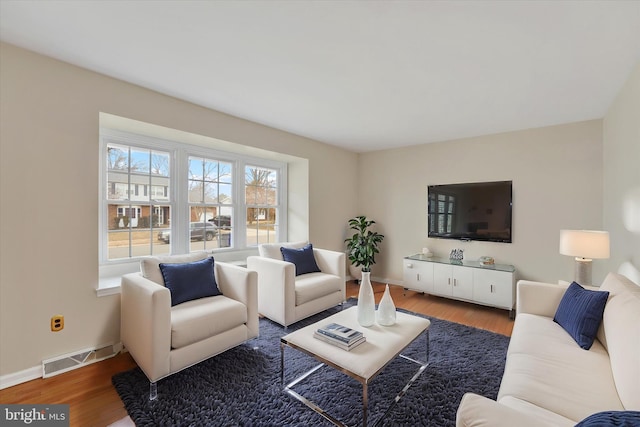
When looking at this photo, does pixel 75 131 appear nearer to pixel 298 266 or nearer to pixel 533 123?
pixel 298 266

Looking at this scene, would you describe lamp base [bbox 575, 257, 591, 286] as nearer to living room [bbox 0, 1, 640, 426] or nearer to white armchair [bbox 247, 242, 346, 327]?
living room [bbox 0, 1, 640, 426]

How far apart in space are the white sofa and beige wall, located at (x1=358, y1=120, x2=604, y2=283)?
1771 millimetres

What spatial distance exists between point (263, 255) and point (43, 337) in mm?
1915

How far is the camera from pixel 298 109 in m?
3.01

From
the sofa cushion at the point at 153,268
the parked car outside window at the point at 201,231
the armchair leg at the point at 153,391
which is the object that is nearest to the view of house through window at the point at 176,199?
the parked car outside window at the point at 201,231

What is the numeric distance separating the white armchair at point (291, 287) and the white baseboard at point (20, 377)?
5.77 ft

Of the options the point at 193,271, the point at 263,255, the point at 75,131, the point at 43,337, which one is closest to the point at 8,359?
the point at 43,337

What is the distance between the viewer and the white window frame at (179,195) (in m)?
2.66

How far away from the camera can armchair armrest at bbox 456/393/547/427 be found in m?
0.91

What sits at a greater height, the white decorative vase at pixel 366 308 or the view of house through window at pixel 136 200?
the view of house through window at pixel 136 200

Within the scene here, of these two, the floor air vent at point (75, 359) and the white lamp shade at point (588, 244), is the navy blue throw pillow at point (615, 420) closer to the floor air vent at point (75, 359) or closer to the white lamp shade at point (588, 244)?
the white lamp shade at point (588, 244)

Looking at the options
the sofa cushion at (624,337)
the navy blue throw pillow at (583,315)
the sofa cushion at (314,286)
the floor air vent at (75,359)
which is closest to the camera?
the sofa cushion at (624,337)

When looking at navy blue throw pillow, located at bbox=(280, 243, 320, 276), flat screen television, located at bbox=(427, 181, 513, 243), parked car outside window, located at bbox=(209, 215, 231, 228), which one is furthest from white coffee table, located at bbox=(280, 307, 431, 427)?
flat screen television, located at bbox=(427, 181, 513, 243)

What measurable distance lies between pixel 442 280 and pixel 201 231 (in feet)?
10.4
